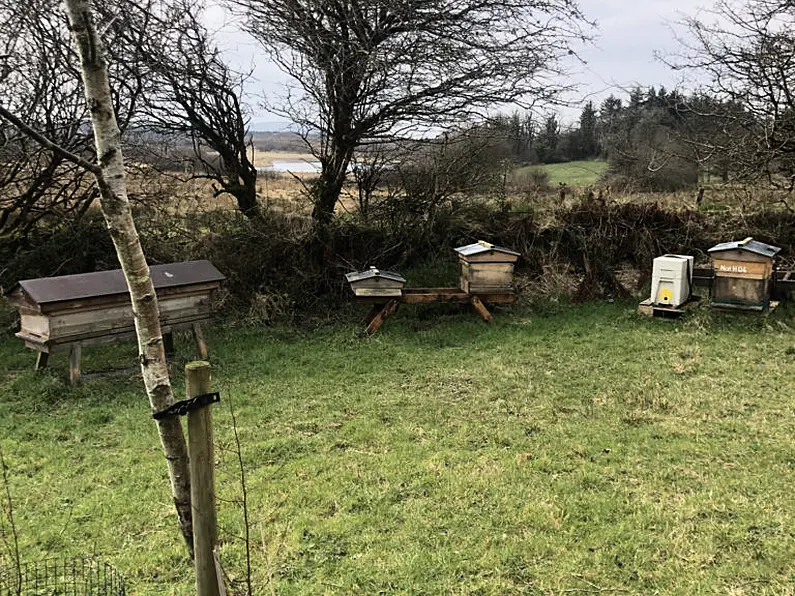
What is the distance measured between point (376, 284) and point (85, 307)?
3.59m

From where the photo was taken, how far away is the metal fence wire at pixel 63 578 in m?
2.93

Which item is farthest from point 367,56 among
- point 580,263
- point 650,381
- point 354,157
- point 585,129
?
point 585,129

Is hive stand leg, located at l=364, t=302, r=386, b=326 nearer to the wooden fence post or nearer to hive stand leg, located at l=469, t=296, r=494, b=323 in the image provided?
hive stand leg, located at l=469, t=296, r=494, b=323

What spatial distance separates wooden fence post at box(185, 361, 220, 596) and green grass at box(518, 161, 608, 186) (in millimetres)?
11630

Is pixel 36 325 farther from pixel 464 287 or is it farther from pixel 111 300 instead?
pixel 464 287

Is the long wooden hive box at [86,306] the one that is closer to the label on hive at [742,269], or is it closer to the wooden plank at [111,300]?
the wooden plank at [111,300]

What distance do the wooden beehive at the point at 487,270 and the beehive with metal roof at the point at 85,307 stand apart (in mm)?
3633

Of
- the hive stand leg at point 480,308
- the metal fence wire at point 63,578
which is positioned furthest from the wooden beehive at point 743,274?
the metal fence wire at point 63,578

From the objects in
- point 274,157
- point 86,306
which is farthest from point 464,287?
point 86,306

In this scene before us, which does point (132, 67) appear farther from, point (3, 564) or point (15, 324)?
point (3, 564)

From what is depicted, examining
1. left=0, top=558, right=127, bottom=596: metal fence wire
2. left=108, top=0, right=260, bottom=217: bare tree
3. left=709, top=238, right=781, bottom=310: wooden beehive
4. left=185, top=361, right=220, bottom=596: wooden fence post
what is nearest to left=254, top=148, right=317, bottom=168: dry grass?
left=108, top=0, right=260, bottom=217: bare tree

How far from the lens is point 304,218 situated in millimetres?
9711

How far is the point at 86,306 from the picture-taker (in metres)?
6.16

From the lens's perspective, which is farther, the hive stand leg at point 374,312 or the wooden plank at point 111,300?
the hive stand leg at point 374,312
